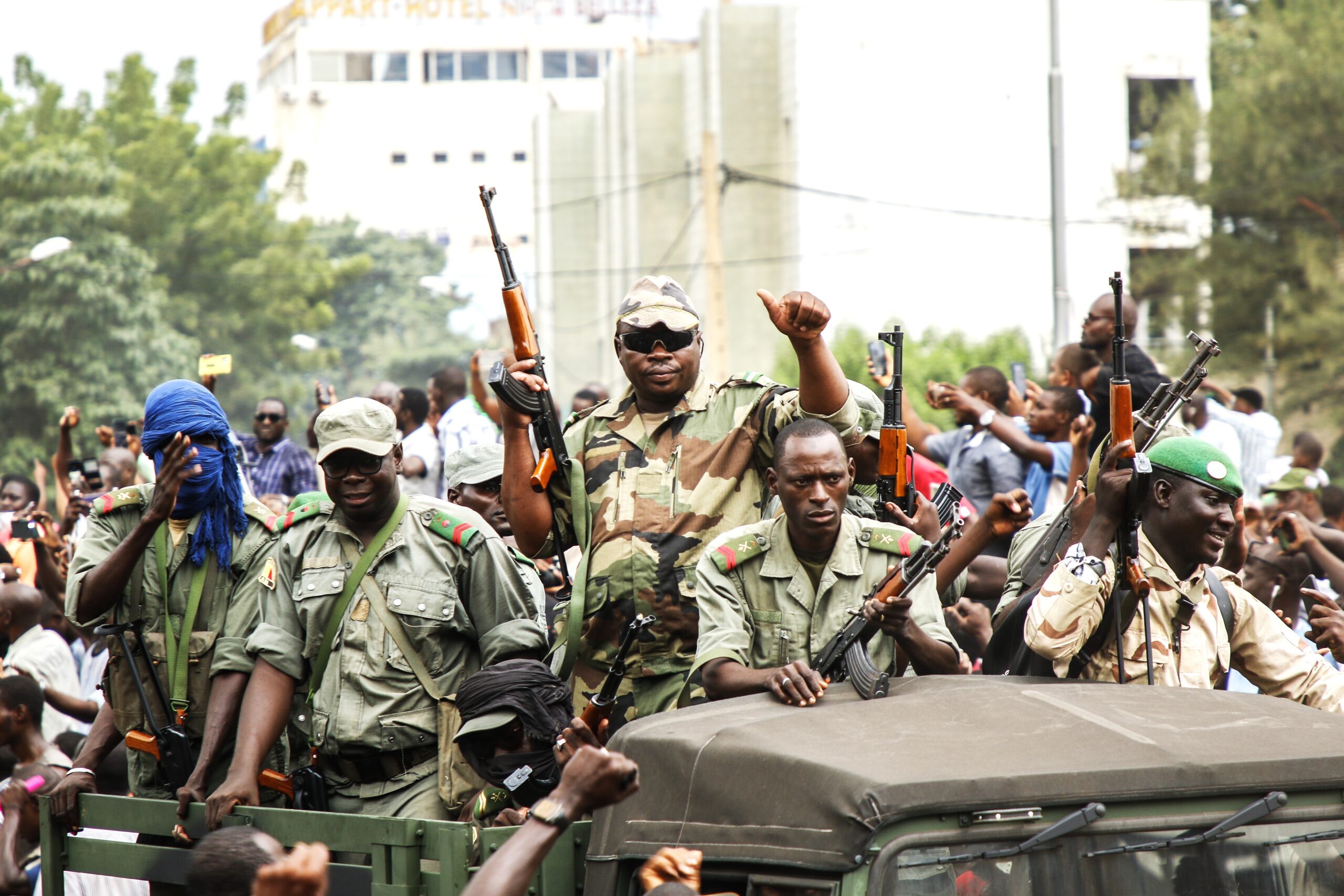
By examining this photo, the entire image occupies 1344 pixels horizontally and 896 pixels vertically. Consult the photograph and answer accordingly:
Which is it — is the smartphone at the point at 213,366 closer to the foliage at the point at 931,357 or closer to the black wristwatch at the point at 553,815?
the black wristwatch at the point at 553,815

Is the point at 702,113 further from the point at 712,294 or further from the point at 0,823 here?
the point at 0,823

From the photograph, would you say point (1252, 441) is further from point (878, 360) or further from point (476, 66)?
point (476, 66)

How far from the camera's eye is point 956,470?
8.44 metres

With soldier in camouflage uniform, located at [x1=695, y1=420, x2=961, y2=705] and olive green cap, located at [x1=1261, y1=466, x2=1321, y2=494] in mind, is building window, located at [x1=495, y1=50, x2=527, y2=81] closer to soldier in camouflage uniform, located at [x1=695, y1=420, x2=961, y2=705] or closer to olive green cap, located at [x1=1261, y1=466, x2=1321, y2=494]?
olive green cap, located at [x1=1261, y1=466, x2=1321, y2=494]

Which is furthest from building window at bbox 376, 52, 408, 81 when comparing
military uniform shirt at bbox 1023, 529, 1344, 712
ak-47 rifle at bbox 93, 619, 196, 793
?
military uniform shirt at bbox 1023, 529, 1344, 712

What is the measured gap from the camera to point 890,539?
4246 mm

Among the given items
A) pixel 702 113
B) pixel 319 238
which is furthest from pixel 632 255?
pixel 319 238

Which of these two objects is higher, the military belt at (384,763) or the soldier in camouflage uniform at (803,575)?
the soldier in camouflage uniform at (803,575)

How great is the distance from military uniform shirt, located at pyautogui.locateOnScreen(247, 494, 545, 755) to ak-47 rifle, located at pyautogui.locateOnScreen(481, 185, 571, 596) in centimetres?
26

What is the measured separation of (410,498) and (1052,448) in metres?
4.17

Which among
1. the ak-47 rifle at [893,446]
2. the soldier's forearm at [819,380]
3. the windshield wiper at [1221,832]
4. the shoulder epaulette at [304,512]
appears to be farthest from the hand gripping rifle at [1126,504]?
the shoulder epaulette at [304,512]

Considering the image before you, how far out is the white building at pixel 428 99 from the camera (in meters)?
75.8

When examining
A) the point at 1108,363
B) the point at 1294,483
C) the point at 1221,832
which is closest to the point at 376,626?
the point at 1221,832

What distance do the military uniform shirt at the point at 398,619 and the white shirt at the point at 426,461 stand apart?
4564 millimetres
